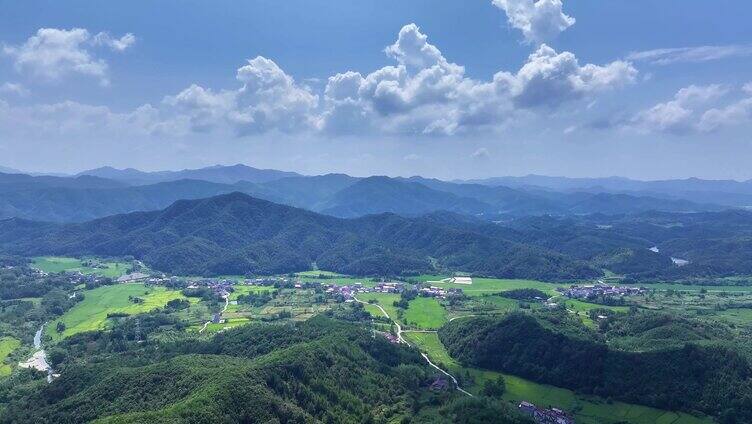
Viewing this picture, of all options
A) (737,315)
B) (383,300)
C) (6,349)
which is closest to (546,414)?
(383,300)

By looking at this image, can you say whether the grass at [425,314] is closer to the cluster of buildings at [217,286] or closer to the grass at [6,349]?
the cluster of buildings at [217,286]

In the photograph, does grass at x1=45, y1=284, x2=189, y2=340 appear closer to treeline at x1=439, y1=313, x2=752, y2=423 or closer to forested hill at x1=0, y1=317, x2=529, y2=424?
forested hill at x1=0, y1=317, x2=529, y2=424

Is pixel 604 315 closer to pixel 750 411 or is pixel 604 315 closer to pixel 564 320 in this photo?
pixel 564 320

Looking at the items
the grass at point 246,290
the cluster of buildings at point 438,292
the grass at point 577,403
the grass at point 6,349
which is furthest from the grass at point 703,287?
the grass at point 6,349

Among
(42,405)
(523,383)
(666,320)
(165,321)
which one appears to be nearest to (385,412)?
(523,383)

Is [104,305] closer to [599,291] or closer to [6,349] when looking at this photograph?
[6,349]
